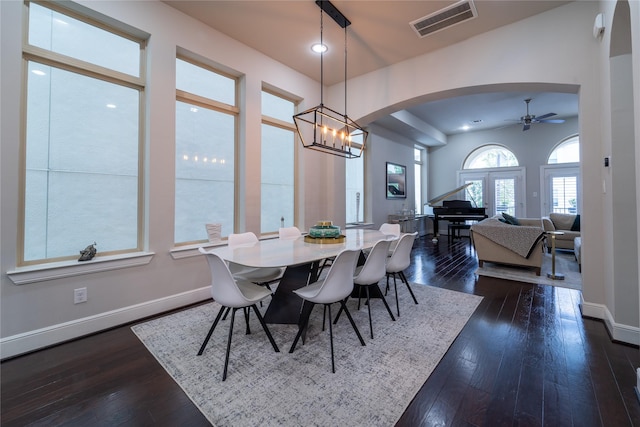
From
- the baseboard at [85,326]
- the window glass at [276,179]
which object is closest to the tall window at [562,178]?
the window glass at [276,179]

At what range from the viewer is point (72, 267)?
224 cm

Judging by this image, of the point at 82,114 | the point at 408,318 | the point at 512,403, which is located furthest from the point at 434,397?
the point at 82,114

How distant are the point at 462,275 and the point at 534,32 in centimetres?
321

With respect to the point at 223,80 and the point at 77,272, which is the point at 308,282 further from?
the point at 223,80

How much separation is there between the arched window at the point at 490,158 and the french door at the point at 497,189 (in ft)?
0.65

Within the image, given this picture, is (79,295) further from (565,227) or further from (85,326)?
(565,227)

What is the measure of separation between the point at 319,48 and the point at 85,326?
4034 mm

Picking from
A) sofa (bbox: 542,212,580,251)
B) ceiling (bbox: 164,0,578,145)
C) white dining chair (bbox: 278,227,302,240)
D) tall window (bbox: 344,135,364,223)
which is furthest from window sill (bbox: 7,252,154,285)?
sofa (bbox: 542,212,580,251)

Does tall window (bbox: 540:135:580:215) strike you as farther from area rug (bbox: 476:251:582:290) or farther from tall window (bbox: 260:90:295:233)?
tall window (bbox: 260:90:295:233)

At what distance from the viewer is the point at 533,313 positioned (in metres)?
2.75

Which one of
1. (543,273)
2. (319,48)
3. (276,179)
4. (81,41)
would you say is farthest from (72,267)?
(543,273)

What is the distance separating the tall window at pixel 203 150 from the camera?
3.09 m

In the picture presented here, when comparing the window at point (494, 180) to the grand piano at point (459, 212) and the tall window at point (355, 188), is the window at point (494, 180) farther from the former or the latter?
the tall window at point (355, 188)

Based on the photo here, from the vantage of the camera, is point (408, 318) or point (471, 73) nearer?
point (408, 318)
